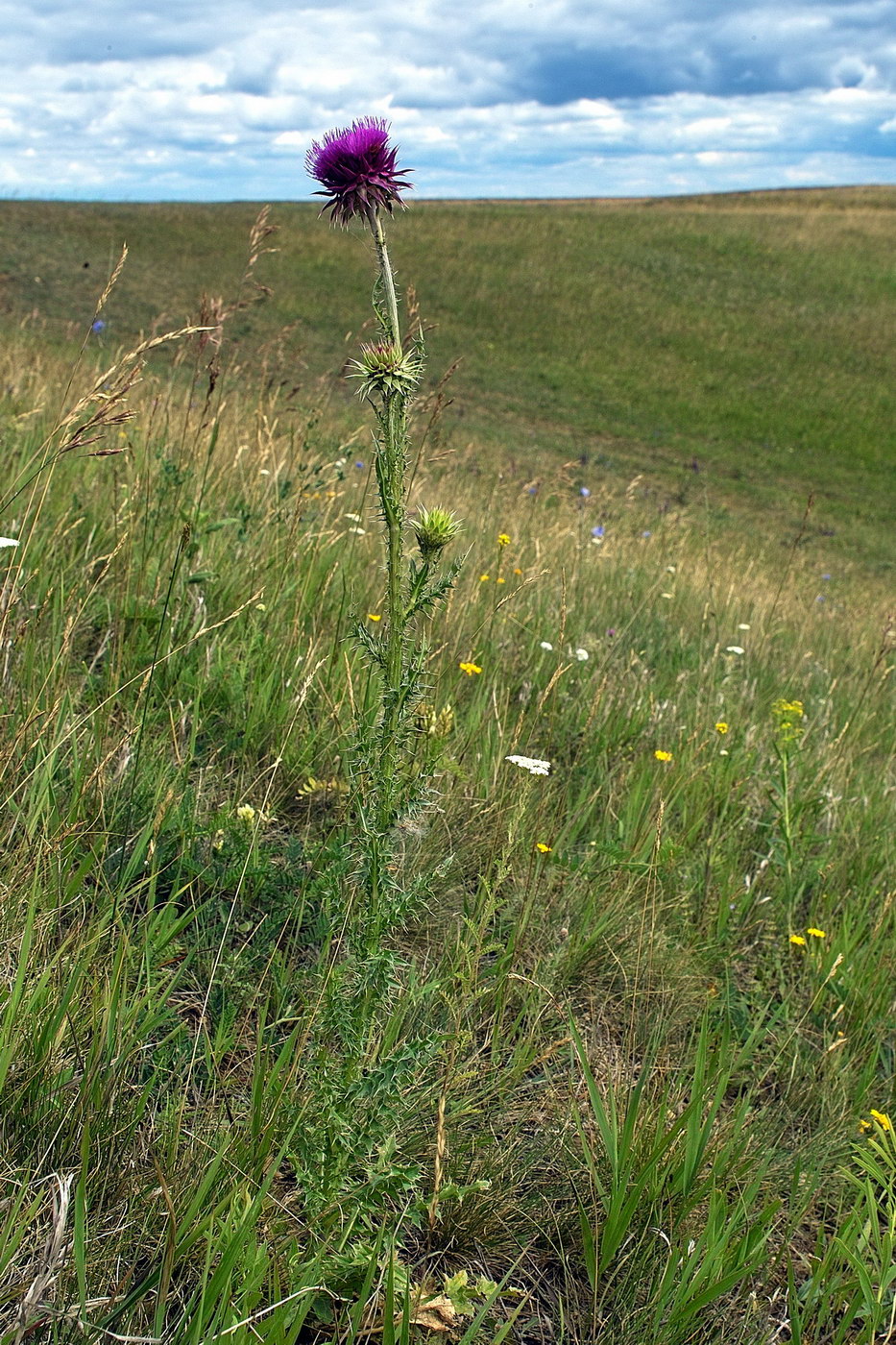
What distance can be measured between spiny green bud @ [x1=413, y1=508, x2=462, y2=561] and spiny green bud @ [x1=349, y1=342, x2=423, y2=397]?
0.20 m

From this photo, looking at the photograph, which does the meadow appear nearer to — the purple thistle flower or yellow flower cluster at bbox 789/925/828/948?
yellow flower cluster at bbox 789/925/828/948

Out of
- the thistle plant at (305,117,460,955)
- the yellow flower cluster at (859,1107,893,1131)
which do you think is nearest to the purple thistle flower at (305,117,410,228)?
the thistle plant at (305,117,460,955)

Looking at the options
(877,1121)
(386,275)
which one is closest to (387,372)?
(386,275)

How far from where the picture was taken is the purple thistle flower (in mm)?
1364

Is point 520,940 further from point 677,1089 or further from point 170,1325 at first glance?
point 170,1325

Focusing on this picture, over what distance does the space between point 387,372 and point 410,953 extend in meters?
1.30

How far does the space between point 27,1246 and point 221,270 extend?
28971 millimetres

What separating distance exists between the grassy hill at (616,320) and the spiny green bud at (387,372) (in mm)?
10985

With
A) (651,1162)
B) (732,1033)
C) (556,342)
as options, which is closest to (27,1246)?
(651,1162)

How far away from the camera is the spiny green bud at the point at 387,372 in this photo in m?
1.28

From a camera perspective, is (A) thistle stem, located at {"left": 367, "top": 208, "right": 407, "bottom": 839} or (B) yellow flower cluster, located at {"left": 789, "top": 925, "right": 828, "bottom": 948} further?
(B) yellow flower cluster, located at {"left": 789, "top": 925, "right": 828, "bottom": 948}

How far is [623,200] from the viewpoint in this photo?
55.2 meters

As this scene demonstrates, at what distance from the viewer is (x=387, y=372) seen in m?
1.28

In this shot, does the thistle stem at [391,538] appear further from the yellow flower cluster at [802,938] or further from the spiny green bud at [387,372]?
the yellow flower cluster at [802,938]
